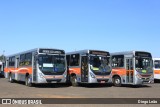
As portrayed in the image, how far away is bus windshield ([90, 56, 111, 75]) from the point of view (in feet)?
82.8

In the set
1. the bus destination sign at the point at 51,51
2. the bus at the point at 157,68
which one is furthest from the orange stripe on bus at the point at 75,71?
the bus at the point at 157,68

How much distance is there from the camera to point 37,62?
79.9ft

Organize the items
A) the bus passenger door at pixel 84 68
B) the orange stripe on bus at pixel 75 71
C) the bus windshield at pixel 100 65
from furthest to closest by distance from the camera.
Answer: the orange stripe on bus at pixel 75 71
the bus passenger door at pixel 84 68
the bus windshield at pixel 100 65

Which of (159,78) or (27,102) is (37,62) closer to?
(27,102)

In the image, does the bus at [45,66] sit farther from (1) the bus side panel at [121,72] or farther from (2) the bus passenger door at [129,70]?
(2) the bus passenger door at [129,70]

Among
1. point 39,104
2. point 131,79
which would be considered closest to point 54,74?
point 131,79

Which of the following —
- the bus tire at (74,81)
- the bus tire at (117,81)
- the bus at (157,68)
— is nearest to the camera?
the bus tire at (74,81)

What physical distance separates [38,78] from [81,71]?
3541mm

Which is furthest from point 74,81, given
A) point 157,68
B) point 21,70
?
point 157,68

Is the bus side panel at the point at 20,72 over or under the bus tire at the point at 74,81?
over

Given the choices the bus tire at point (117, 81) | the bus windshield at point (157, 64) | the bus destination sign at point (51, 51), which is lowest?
the bus tire at point (117, 81)

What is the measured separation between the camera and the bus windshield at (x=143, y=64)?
26062 mm

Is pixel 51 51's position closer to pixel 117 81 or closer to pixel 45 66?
pixel 45 66

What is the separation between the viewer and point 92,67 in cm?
2517
